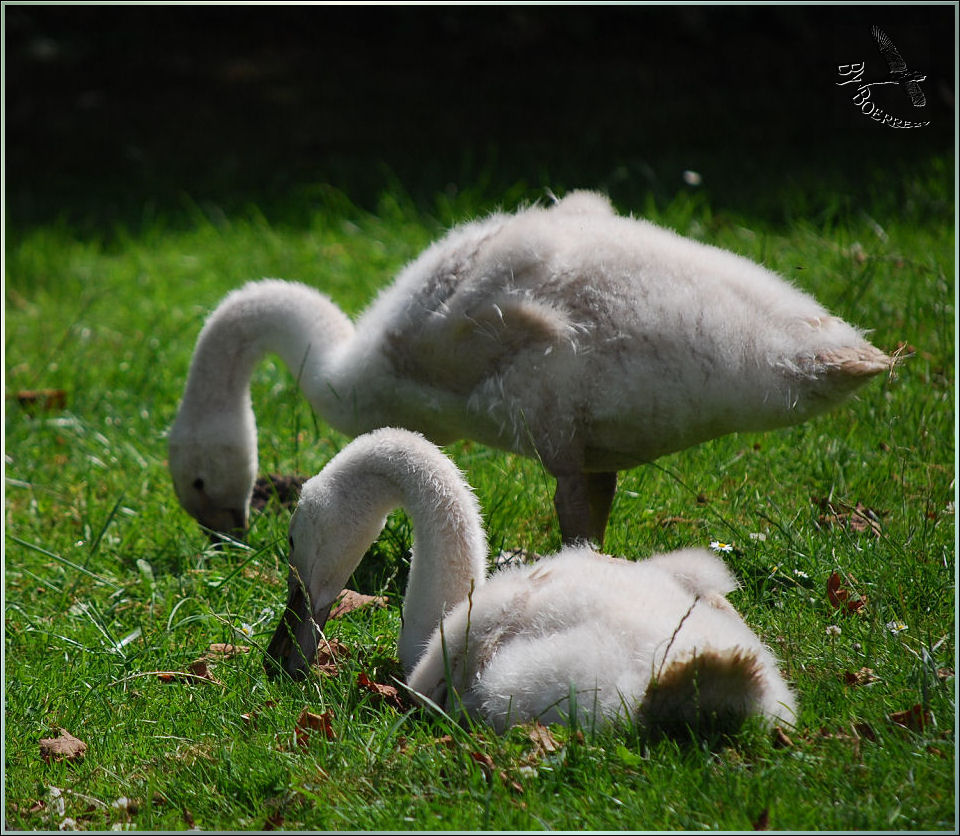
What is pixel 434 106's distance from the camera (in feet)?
38.1

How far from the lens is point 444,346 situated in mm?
4379

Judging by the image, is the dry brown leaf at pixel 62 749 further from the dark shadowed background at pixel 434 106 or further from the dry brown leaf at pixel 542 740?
the dark shadowed background at pixel 434 106

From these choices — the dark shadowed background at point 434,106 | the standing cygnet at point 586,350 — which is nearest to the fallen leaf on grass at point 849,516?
the standing cygnet at point 586,350

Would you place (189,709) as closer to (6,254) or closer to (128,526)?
(128,526)

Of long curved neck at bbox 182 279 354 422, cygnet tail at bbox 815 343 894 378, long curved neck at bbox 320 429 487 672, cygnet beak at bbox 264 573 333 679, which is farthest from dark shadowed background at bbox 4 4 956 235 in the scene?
cygnet beak at bbox 264 573 333 679

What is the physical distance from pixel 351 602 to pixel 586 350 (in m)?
1.23

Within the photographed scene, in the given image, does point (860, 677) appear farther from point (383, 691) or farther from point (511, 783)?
point (383, 691)

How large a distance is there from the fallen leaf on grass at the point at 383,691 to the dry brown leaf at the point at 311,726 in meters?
0.18

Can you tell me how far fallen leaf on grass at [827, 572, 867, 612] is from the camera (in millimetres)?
3853

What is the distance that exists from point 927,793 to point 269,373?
4.87 meters

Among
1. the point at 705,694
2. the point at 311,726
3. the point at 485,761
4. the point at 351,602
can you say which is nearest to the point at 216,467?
the point at 351,602

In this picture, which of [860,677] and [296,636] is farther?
[296,636]

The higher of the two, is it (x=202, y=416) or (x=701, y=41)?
(x=701, y=41)

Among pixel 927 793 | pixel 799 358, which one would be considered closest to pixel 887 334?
pixel 799 358
